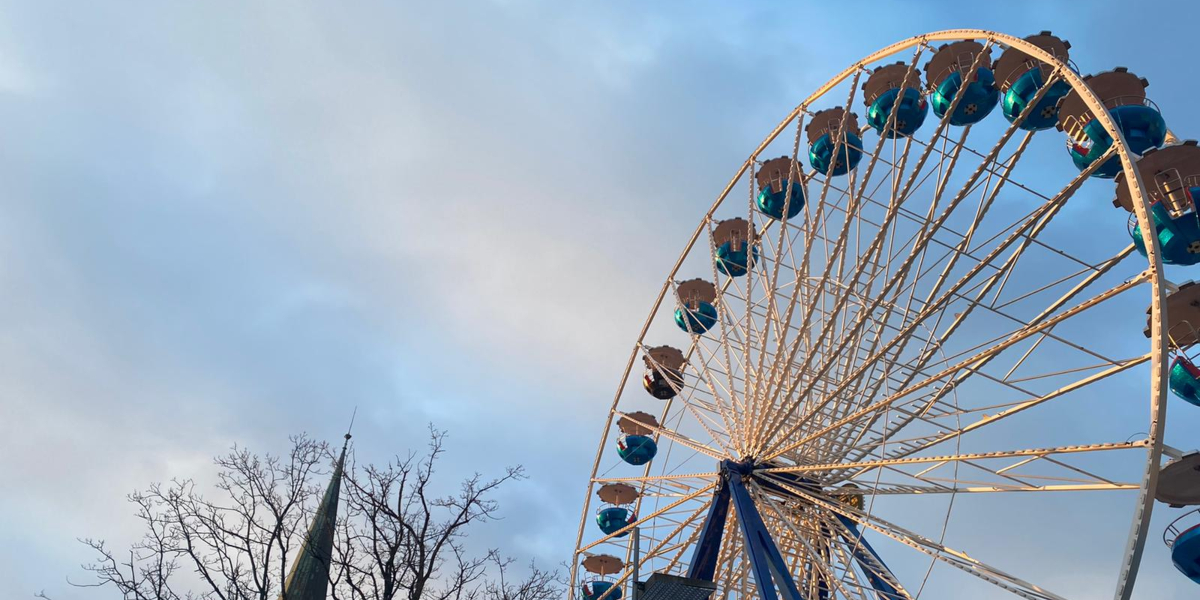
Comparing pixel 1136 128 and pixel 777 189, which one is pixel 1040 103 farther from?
pixel 777 189

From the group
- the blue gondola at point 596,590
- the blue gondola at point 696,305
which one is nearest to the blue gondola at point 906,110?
the blue gondola at point 696,305

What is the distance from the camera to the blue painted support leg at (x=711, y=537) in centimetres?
1703

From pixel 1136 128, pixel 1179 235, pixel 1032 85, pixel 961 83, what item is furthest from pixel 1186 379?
pixel 961 83

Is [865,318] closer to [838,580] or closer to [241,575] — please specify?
[838,580]

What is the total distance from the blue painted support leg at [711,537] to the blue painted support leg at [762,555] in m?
0.50

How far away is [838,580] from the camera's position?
51.4ft

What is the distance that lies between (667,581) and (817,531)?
7212 mm

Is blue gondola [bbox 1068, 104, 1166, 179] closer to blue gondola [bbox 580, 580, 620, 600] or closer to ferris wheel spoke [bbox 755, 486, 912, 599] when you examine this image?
ferris wheel spoke [bbox 755, 486, 912, 599]

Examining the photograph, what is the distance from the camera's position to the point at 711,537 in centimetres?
1750

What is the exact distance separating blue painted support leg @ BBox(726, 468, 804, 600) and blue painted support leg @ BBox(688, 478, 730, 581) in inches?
19.6

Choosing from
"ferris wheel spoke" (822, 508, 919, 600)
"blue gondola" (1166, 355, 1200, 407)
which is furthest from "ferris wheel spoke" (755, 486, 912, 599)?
"blue gondola" (1166, 355, 1200, 407)

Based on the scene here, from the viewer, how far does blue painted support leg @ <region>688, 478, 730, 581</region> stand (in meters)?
17.0

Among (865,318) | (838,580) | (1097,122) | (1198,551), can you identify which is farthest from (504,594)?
(1097,122)

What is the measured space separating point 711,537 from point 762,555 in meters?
1.79
